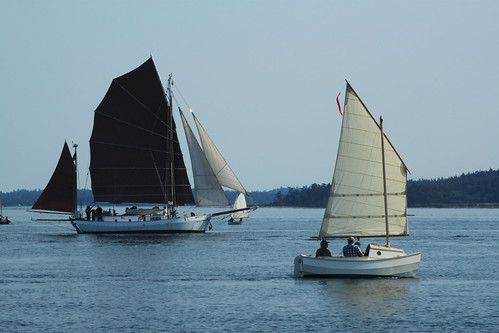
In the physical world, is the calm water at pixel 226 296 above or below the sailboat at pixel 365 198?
below

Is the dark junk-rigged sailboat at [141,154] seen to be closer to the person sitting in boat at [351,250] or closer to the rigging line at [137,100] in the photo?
the rigging line at [137,100]

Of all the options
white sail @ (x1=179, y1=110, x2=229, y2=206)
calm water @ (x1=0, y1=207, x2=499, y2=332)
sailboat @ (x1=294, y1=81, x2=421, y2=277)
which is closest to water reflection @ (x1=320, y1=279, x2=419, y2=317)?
calm water @ (x1=0, y1=207, x2=499, y2=332)

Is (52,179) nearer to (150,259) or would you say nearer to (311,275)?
(150,259)

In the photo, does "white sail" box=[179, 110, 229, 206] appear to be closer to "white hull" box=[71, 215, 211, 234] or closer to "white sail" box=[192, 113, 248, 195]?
"white sail" box=[192, 113, 248, 195]

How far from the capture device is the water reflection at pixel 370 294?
4088 centimetres

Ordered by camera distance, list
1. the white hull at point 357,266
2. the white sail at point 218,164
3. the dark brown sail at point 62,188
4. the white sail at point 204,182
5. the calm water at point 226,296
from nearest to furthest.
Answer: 1. the calm water at point 226,296
2. the white hull at point 357,266
3. the white sail at point 218,164
4. the white sail at point 204,182
5. the dark brown sail at point 62,188

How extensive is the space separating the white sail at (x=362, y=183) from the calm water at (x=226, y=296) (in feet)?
9.68

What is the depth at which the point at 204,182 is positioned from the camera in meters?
98.8

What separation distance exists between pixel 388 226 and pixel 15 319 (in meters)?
20.1

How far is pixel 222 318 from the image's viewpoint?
1531 inches

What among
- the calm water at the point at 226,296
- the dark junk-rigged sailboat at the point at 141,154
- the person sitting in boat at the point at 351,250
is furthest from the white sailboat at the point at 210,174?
the person sitting in boat at the point at 351,250

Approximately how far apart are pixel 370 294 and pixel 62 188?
66251 millimetres

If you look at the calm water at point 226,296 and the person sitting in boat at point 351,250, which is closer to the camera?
the calm water at point 226,296

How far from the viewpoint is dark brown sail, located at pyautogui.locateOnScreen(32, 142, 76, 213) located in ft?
346
